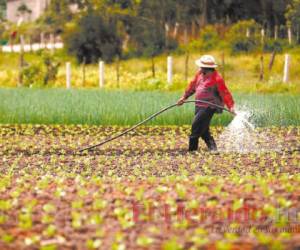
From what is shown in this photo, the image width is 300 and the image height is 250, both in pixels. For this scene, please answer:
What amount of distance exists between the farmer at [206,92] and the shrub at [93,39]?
24003mm

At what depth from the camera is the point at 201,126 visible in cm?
1130

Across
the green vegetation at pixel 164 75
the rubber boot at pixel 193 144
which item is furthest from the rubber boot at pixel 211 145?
the green vegetation at pixel 164 75

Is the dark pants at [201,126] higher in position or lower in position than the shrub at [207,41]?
higher

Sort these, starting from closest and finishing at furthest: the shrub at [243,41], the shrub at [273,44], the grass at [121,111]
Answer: the grass at [121,111], the shrub at [243,41], the shrub at [273,44]

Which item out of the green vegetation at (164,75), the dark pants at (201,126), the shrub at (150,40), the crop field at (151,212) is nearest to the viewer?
the crop field at (151,212)

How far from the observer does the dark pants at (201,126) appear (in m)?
11.2

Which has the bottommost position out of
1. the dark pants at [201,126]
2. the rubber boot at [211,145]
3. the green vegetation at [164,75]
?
the green vegetation at [164,75]

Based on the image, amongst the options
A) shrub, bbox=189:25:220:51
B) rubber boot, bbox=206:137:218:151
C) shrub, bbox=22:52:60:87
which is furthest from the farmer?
shrub, bbox=189:25:220:51

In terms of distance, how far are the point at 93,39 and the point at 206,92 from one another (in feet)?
82.1

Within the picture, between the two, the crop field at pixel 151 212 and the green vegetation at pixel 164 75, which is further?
the green vegetation at pixel 164 75

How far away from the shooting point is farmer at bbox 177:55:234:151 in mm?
11000

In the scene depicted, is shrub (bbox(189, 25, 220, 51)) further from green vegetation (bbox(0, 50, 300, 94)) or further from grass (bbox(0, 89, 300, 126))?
grass (bbox(0, 89, 300, 126))

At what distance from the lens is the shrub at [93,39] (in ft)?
116

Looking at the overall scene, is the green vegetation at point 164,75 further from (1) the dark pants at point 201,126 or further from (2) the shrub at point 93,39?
(1) the dark pants at point 201,126
